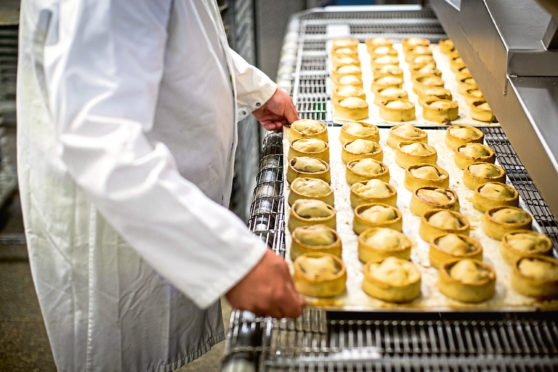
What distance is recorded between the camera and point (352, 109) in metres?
2.29

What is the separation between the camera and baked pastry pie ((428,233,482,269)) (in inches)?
53.2

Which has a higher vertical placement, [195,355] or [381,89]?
[381,89]

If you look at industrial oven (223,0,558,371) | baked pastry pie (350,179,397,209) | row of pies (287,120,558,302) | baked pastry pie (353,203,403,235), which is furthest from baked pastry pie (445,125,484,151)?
baked pastry pie (353,203,403,235)

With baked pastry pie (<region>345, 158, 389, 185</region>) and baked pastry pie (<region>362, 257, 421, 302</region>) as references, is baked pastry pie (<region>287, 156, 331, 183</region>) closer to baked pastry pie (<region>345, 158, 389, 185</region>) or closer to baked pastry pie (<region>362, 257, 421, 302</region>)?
baked pastry pie (<region>345, 158, 389, 185</region>)

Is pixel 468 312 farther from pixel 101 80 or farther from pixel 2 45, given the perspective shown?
pixel 2 45

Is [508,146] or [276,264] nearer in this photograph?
[276,264]

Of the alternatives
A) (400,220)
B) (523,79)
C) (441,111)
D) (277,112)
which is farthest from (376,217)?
(441,111)

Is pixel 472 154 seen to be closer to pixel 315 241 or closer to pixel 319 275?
pixel 315 241

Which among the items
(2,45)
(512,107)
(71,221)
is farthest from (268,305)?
(2,45)

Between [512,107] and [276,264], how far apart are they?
2.68 feet

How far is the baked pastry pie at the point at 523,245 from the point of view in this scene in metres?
1.36

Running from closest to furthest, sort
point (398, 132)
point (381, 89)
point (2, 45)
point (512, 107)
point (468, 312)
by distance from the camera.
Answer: point (468, 312), point (512, 107), point (398, 132), point (381, 89), point (2, 45)

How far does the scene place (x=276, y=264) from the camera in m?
1.17

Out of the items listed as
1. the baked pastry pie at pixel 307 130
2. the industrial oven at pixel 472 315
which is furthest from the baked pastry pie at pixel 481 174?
the baked pastry pie at pixel 307 130
